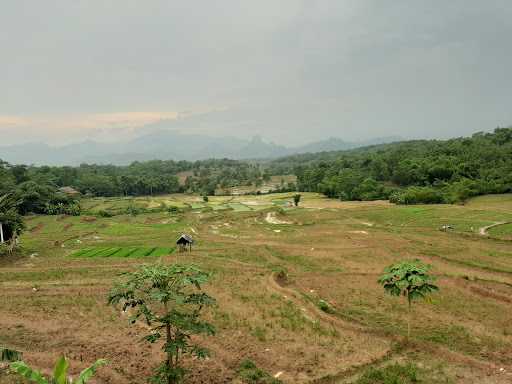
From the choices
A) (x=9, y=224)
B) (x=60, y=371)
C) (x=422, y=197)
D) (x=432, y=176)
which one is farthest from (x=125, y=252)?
(x=432, y=176)

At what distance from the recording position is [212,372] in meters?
14.9

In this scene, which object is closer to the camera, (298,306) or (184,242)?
(298,306)

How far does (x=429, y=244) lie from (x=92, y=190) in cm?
11278

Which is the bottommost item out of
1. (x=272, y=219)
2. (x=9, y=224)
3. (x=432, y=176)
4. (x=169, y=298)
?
(x=272, y=219)

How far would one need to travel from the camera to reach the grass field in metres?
15.5

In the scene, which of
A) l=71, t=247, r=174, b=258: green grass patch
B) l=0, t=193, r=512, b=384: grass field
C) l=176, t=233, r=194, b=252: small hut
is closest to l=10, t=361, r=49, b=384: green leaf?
l=0, t=193, r=512, b=384: grass field

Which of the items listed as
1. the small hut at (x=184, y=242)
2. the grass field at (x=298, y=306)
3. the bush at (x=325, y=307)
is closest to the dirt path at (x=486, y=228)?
the grass field at (x=298, y=306)

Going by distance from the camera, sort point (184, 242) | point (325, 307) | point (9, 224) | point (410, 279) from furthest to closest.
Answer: point (9, 224), point (184, 242), point (325, 307), point (410, 279)

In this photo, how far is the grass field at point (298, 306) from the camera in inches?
610

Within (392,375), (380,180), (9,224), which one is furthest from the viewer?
(380,180)

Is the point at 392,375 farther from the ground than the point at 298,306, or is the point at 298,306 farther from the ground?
the point at 392,375

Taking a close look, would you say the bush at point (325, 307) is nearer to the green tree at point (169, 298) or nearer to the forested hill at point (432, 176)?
the green tree at point (169, 298)

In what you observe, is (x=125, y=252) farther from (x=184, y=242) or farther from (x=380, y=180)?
(x=380, y=180)

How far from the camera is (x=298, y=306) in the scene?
22.4 m
